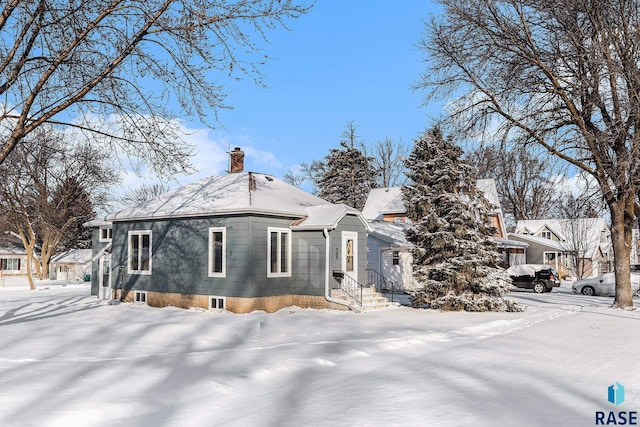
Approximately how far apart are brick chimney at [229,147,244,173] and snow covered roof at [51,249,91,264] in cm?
2809

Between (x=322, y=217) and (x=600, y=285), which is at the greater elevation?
(x=322, y=217)

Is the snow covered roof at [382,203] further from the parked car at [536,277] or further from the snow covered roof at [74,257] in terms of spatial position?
the snow covered roof at [74,257]

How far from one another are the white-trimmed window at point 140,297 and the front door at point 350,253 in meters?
7.69

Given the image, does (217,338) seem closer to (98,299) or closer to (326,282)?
(326,282)

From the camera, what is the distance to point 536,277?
29.5 meters

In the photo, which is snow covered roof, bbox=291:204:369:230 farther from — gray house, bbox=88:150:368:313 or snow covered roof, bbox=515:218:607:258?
snow covered roof, bbox=515:218:607:258

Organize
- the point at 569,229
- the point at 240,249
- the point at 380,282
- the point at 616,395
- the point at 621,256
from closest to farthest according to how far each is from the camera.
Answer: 1. the point at 616,395
2. the point at 240,249
3. the point at 621,256
4. the point at 380,282
5. the point at 569,229

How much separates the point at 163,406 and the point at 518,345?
7.68 metres

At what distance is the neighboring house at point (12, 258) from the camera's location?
53531 millimetres

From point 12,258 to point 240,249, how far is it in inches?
1852

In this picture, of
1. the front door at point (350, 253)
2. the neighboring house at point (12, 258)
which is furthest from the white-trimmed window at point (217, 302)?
the neighboring house at point (12, 258)

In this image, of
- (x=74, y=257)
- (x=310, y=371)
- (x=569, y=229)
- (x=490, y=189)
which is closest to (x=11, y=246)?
(x=74, y=257)

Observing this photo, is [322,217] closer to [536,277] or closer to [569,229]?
[536,277]

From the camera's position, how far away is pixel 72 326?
13430 millimetres
